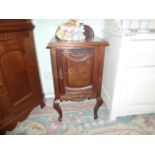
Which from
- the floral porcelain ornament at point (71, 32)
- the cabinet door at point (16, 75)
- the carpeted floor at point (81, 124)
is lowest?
the carpeted floor at point (81, 124)

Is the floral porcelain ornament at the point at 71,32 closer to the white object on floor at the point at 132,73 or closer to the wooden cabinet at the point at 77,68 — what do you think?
the wooden cabinet at the point at 77,68

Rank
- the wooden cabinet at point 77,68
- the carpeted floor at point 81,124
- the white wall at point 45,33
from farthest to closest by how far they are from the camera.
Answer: the white wall at point 45,33
the carpeted floor at point 81,124
the wooden cabinet at point 77,68

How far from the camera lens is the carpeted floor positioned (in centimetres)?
139

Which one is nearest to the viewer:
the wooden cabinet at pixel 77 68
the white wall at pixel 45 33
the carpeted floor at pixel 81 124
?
the wooden cabinet at pixel 77 68

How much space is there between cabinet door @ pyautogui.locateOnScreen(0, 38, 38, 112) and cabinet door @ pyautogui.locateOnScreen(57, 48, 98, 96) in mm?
410

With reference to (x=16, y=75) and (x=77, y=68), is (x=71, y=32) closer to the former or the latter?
(x=77, y=68)

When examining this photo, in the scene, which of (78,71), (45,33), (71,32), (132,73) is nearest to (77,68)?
(78,71)

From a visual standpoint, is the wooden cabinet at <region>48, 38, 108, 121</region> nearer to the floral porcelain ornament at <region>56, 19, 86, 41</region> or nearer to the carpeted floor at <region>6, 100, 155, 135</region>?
the floral porcelain ornament at <region>56, 19, 86, 41</region>

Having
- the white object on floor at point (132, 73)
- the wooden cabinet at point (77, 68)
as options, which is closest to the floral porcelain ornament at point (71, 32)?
the wooden cabinet at point (77, 68)

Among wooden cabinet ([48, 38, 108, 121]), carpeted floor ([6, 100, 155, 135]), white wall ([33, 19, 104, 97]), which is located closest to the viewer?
wooden cabinet ([48, 38, 108, 121])

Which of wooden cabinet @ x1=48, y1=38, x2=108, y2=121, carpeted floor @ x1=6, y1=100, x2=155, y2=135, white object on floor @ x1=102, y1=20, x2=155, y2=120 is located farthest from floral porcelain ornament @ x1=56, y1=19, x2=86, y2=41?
carpeted floor @ x1=6, y1=100, x2=155, y2=135

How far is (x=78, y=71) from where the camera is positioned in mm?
1190

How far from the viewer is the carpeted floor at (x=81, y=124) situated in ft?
4.56
